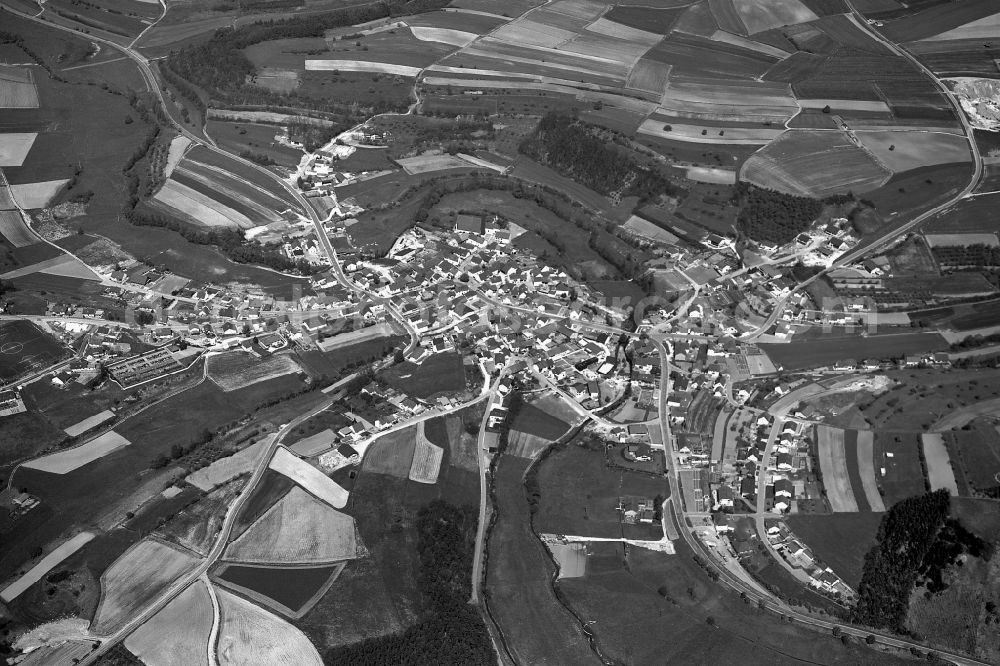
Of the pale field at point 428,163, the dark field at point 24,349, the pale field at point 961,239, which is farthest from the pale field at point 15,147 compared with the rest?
the pale field at point 961,239

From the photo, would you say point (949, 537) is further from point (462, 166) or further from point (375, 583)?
point (462, 166)

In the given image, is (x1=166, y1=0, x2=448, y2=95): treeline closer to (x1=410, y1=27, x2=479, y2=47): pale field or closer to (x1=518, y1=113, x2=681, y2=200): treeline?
(x1=410, y1=27, x2=479, y2=47): pale field

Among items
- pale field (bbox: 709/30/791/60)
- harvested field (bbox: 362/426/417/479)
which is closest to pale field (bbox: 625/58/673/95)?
pale field (bbox: 709/30/791/60)

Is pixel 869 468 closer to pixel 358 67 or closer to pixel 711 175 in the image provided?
pixel 711 175

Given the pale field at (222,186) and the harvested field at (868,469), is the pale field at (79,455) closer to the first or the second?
the pale field at (222,186)

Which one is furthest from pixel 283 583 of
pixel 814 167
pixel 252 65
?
pixel 252 65

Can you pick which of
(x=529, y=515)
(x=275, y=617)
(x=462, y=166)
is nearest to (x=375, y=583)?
(x=275, y=617)

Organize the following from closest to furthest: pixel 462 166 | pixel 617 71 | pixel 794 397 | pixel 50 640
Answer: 1. pixel 50 640
2. pixel 794 397
3. pixel 462 166
4. pixel 617 71
